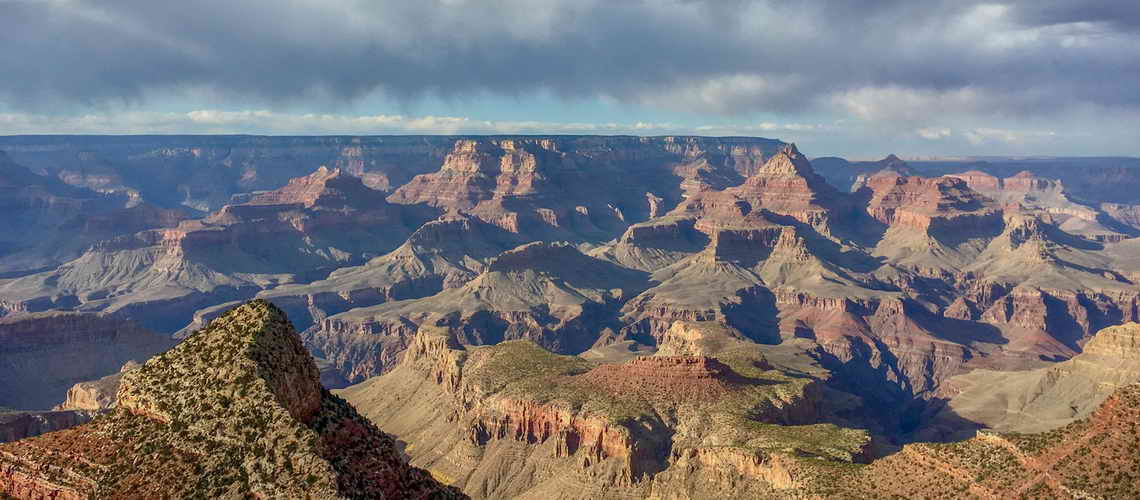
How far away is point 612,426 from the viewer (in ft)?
320

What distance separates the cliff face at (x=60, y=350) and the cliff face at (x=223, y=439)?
13653 cm

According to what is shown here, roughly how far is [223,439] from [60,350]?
159664 millimetres

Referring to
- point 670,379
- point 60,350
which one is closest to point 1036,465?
point 670,379

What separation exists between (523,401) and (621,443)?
61.1 ft

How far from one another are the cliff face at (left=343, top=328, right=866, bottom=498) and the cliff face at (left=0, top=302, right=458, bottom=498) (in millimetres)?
48810

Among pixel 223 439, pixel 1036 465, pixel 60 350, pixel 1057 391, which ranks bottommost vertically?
pixel 60 350

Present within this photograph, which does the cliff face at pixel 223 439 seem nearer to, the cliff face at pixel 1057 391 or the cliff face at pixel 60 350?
the cliff face at pixel 1057 391

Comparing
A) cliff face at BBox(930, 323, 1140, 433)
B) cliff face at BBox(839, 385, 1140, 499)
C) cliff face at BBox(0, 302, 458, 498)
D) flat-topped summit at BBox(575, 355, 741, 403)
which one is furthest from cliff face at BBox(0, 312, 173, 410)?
cliff face at BBox(930, 323, 1140, 433)

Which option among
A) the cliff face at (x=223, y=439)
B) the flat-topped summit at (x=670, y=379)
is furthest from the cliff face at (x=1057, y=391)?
the cliff face at (x=223, y=439)

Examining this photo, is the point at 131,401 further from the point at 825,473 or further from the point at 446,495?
the point at 825,473

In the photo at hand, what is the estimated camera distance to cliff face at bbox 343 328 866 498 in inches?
3433

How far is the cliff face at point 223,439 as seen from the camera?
120ft

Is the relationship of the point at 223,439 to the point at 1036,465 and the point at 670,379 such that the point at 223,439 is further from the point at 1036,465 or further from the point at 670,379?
the point at 670,379

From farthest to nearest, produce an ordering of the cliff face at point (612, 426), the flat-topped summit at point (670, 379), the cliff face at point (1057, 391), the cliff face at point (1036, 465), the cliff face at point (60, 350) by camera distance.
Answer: the cliff face at point (60, 350) < the cliff face at point (1057, 391) < the flat-topped summit at point (670, 379) < the cliff face at point (612, 426) < the cliff face at point (1036, 465)
